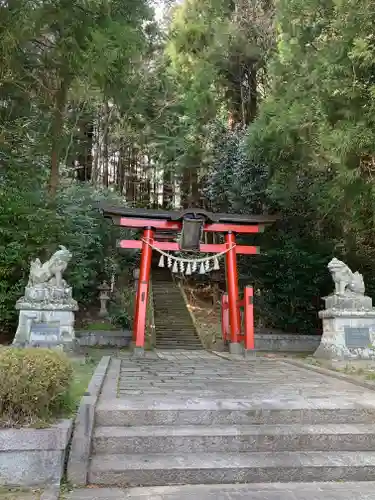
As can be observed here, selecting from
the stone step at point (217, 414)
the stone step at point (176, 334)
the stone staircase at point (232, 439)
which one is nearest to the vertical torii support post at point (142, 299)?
the stone step at point (176, 334)

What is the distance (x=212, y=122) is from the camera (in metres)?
18.4

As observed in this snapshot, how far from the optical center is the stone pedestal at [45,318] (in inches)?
374

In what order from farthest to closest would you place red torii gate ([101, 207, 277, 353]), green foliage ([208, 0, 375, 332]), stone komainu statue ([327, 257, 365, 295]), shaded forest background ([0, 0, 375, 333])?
red torii gate ([101, 207, 277, 353]), stone komainu statue ([327, 257, 365, 295]), shaded forest background ([0, 0, 375, 333]), green foliage ([208, 0, 375, 332])

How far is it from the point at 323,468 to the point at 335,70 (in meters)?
6.64

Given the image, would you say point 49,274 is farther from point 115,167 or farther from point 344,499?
point 115,167

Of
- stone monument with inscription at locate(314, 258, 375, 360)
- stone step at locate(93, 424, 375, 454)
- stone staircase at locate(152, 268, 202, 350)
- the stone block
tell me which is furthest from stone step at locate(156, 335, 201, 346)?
the stone block


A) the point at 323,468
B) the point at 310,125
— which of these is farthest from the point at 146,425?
the point at 310,125

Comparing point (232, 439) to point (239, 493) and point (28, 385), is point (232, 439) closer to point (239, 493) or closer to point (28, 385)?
point (239, 493)

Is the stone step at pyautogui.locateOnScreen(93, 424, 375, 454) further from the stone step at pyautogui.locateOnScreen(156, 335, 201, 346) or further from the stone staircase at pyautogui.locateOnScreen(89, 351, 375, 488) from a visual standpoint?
the stone step at pyautogui.locateOnScreen(156, 335, 201, 346)

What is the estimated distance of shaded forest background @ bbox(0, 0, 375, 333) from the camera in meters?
8.39

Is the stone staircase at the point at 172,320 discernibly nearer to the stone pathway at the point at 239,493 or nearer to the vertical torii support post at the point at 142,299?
the vertical torii support post at the point at 142,299

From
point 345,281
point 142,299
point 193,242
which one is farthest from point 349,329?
point 142,299

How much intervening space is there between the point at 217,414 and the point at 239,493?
3.55ft

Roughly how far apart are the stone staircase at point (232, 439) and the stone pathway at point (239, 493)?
0.38 feet
